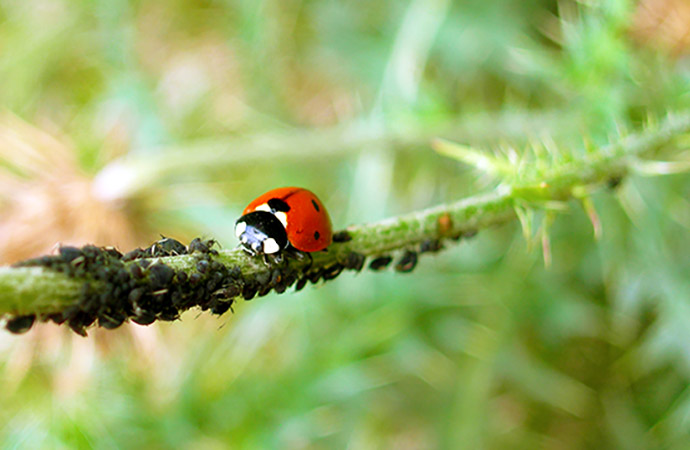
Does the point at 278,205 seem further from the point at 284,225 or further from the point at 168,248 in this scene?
the point at 168,248

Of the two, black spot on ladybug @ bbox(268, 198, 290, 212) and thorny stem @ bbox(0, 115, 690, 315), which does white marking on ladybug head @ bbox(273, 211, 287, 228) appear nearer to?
black spot on ladybug @ bbox(268, 198, 290, 212)

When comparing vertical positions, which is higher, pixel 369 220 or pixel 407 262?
pixel 407 262

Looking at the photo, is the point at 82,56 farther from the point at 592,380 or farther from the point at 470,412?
the point at 592,380

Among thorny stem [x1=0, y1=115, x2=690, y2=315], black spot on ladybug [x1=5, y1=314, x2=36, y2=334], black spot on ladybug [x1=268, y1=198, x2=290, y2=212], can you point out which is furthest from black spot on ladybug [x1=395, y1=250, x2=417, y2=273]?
black spot on ladybug [x1=5, y1=314, x2=36, y2=334]

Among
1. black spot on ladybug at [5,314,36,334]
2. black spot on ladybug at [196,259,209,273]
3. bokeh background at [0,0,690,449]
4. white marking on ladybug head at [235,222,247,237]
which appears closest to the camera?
black spot on ladybug at [5,314,36,334]

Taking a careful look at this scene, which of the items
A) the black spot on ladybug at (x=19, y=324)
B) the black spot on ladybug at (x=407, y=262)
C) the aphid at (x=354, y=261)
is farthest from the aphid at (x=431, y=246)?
the black spot on ladybug at (x=19, y=324)

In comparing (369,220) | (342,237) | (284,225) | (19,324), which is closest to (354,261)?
(342,237)

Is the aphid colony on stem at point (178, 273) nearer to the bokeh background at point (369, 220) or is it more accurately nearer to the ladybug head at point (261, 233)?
the ladybug head at point (261, 233)
